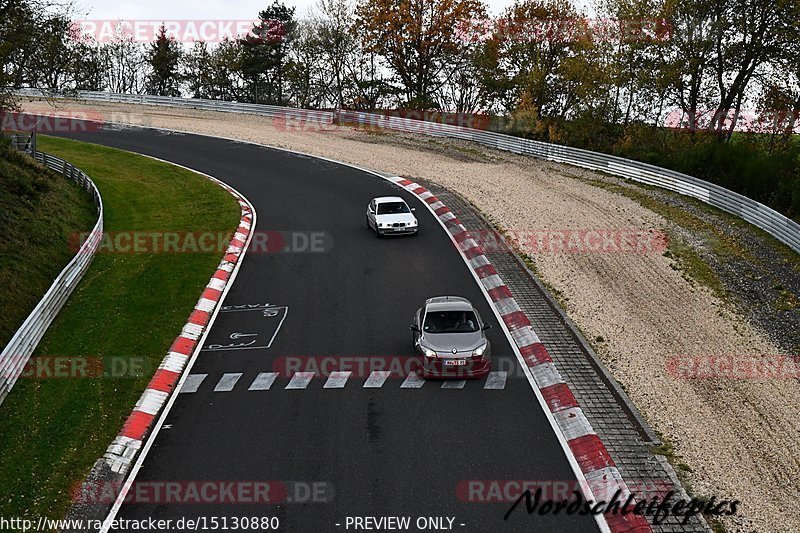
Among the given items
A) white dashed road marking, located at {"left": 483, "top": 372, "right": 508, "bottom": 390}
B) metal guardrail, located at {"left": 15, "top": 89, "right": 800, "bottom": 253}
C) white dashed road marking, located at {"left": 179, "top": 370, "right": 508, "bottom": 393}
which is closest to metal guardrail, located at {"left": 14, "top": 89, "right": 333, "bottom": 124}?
metal guardrail, located at {"left": 15, "top": 89, "right": 800, "bottom": 253}

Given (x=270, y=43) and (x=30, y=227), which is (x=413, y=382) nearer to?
(x=30, y=227)

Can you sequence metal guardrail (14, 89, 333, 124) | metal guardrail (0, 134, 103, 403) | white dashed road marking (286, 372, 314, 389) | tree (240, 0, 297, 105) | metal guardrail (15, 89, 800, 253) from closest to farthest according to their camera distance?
1. metal guardrail (0, 134, 103, 403)
2. white dashed road marking (286, 372, 314, 389)
3. metal guardrail (15, 89, 800, 253)
4. metal guardrail (14, 89, 333, 124)
5. tree (240, 0, 297, 105)

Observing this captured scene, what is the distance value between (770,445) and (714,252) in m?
11.7

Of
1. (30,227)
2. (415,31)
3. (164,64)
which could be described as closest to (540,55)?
(415,31)

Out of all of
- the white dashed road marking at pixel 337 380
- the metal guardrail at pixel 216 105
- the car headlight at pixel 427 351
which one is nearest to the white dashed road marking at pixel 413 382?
the car headlight at pixel 427 351

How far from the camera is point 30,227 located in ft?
68.2

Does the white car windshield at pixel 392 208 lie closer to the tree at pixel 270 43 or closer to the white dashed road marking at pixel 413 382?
the white dashed road marking at pixel 413 382

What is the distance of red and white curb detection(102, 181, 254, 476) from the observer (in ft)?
39.7

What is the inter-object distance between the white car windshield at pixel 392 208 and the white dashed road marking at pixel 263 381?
1055cm

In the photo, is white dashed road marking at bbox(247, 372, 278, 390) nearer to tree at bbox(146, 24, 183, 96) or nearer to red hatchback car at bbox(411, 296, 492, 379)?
red hatchback car at bbox(411, 296, 492, 379)

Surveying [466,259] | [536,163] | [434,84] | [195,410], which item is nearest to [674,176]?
[536,163]

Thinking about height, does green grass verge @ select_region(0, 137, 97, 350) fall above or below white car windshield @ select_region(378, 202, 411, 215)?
below

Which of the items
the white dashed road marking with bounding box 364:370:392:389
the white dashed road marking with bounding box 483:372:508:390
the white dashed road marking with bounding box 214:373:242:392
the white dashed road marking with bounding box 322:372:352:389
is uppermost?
the white dashed road marking with bounding box 483:372:508:390

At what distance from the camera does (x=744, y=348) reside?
1636 cm
